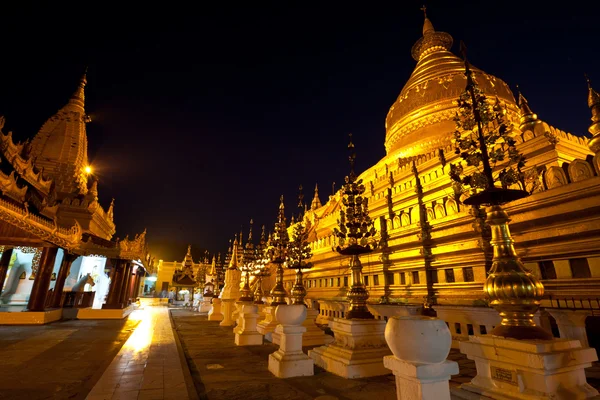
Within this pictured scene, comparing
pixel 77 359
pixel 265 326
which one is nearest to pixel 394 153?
pixel 265 326

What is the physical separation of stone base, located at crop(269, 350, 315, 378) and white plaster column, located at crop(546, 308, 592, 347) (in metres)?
4.79

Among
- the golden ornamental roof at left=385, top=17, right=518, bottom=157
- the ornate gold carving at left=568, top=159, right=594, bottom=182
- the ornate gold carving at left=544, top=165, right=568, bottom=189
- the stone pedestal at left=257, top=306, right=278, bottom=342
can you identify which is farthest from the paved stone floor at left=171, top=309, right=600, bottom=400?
the golden ornamental roof at left=385, top=17, right=518, bottom=157

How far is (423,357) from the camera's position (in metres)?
2.17

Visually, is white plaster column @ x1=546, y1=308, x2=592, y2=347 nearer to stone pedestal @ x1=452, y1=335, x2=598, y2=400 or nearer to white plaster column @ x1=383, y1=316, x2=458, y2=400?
stone pedestal @ x1=452, y1=335, x2=598, y2=400

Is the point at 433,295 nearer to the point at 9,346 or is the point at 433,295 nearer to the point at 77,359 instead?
the point at 77,359

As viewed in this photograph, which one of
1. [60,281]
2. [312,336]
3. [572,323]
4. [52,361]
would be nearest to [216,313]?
[60,281]

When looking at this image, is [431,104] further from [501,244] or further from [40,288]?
[40,288]

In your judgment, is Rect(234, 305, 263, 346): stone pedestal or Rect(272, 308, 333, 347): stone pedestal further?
Rect(234, 305, 263, 346): stone pedestal

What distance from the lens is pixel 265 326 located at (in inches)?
344

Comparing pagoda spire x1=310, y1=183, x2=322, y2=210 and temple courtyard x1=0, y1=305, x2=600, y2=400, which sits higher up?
pagoda spire x1=310, y1=183, x2=322, y2=210

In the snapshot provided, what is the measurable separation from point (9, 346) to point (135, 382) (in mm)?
5783

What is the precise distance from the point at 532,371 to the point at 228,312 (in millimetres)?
12278

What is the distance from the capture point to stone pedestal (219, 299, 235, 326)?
1288cm

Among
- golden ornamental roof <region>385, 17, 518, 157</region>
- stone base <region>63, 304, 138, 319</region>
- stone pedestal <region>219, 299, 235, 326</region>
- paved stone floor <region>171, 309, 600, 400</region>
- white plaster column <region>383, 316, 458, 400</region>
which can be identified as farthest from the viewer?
golden ornamental roof <region>385, 17, 518, 157</region>
